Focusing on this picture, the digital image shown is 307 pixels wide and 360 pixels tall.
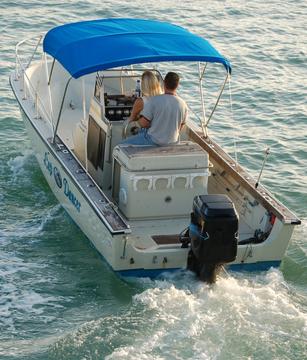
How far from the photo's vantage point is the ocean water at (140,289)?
709cm

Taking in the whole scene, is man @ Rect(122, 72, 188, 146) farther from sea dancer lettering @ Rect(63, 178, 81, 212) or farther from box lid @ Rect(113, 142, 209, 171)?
sea dancer lettering @ Rect(63, 178, 81, 212)

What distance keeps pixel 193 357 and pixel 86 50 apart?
3413mm

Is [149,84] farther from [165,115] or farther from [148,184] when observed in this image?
[148,184]

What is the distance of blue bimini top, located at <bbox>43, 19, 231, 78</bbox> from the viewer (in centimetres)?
848

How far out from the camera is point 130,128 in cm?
904

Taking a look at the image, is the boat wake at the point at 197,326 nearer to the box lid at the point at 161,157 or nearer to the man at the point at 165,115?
the box lid at the point at 161,157

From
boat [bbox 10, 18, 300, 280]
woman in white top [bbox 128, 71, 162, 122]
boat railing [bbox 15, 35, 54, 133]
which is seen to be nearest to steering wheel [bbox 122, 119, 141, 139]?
boat [bbox 10, 18, 300, 280]

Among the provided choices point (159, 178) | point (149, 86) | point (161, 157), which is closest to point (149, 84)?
point (149, 86)

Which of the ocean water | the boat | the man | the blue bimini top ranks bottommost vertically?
the ocean water

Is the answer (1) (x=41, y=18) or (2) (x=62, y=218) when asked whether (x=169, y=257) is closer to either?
(2) (x=62, y=218)

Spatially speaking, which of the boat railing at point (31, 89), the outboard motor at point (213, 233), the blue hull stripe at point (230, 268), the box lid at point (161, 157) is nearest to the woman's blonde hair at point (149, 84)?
the box lid at point (161, 157)

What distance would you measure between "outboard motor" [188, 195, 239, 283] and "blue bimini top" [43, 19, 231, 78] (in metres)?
1.65

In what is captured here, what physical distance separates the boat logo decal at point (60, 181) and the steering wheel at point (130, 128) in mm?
783

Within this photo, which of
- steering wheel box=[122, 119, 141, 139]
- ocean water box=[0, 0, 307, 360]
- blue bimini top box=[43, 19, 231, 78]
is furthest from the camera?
steering wheel box=[122, 119, 141, 139]
